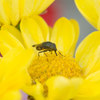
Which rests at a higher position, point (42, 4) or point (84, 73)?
point (42, 4)

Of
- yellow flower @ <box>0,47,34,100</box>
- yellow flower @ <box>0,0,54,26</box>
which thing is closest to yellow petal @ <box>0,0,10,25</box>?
yellow flower @ <box>0,0,54,26</box>

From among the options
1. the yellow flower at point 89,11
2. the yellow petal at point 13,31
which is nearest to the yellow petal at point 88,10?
the yellow flower at point 89,11

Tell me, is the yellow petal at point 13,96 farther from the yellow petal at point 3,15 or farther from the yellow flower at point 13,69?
the yellow petal at point 3,15

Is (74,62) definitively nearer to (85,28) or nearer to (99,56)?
(99,56)

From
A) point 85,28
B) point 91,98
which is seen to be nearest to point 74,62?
point 91,98

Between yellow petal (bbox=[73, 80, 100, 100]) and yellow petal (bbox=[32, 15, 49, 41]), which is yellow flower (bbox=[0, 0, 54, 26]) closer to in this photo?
yellow petal (bbox=[32, 15, 49, 41])
